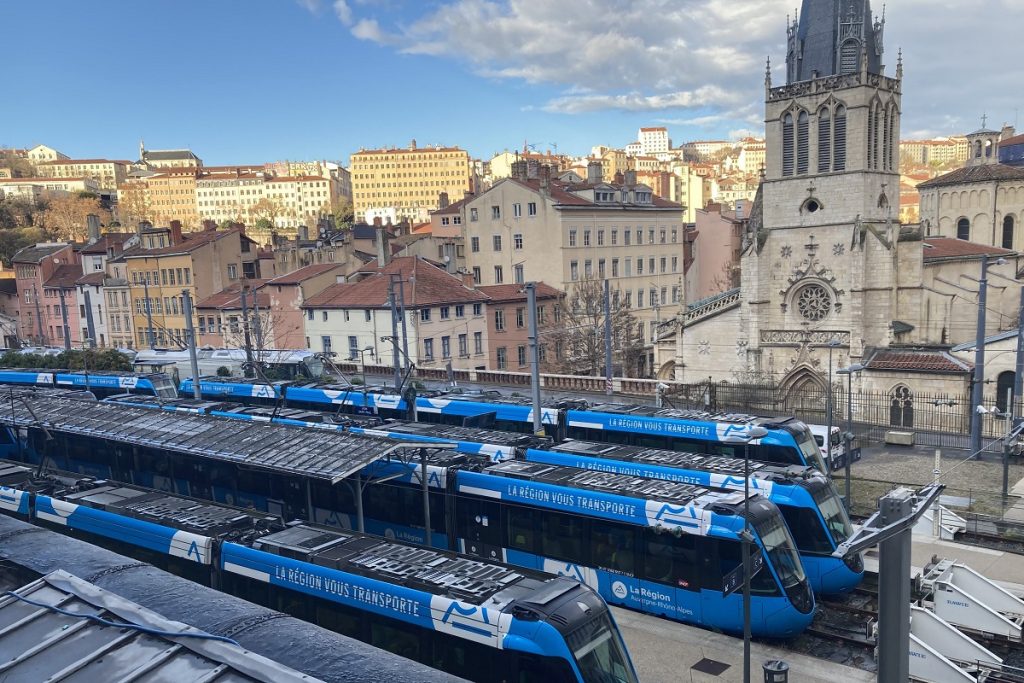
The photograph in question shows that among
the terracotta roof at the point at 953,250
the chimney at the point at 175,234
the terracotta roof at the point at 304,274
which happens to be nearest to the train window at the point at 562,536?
the terracotta roof at the point at 953,250

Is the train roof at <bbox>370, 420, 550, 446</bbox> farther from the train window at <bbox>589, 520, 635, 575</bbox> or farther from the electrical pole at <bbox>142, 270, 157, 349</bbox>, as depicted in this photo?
the electrical pole at <bbox>142, 270, 157, 349</bbox>

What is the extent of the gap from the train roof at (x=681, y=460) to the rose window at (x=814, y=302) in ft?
89.2

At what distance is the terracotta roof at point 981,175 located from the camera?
60.2 meters

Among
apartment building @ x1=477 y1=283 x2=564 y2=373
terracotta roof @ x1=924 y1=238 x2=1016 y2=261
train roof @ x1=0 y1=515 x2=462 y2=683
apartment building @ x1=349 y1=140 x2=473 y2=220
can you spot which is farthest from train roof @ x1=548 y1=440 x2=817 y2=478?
apartment building @ x1=349 y1=140 x2=473 y2=220

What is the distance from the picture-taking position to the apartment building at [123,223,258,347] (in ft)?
203

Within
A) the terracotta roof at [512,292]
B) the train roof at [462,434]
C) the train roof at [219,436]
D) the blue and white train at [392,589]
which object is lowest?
the blue and white train at [392,589]

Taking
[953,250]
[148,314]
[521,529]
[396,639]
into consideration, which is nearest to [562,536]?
[521,529]

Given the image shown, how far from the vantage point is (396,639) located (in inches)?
465

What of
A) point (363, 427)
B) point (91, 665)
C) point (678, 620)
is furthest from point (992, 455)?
point (91, 665)

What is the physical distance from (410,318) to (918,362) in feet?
90.6

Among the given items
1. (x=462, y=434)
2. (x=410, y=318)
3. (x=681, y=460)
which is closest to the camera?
(x=681, y=460)

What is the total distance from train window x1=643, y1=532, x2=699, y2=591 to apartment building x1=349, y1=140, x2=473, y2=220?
168919mm

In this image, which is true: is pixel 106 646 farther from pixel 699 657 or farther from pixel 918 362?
pixel 918 362

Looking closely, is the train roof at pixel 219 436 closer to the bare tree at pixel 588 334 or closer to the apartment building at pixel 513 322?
the bare tree at pixel 588 334
